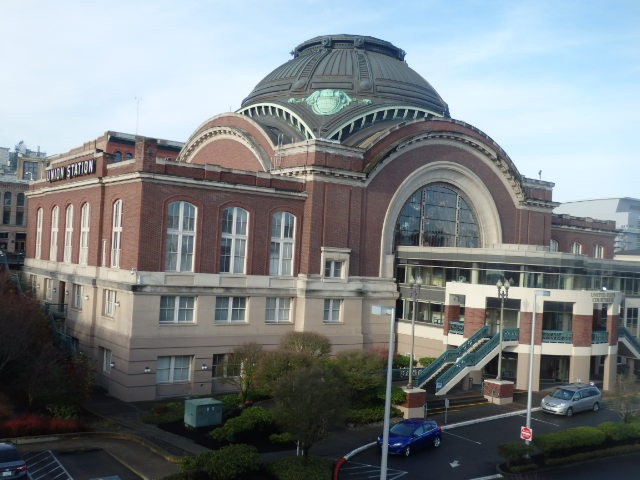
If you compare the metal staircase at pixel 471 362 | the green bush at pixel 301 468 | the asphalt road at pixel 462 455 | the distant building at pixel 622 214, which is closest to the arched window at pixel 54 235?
the metal staircase at pixel 471 362

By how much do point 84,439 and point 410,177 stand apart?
92.5 feet

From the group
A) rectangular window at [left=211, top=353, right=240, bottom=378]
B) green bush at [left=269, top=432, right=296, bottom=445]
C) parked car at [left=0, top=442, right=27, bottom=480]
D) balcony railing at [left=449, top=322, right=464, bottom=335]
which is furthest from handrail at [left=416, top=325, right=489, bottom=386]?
parked car at [left=0, top=442, right=27, bottom=480]

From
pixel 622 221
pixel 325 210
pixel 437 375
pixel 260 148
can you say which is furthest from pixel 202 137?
pixel 622 221

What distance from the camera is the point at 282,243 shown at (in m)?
41.4

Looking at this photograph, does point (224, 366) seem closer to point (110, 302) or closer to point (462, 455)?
point (110, 302)

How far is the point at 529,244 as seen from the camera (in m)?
54.0

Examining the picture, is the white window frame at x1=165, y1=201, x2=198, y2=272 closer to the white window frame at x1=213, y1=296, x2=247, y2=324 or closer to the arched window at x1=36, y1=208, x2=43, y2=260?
the white window frame at x1=213, y1=296, x2=247, y2=324

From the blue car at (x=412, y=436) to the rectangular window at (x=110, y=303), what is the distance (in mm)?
18349

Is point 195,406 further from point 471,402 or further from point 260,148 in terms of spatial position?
point 260,148

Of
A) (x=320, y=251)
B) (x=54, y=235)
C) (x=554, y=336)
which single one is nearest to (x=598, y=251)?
(x=554, y=336)

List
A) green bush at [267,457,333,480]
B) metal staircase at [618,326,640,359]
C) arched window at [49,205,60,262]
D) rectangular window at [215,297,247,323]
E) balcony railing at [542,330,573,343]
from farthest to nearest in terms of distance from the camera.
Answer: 1. arched window at [49,205,60,262]
2. metal staircase at [618,326,640,359]
3. balcony railing at [542,330,573,343]
4. rectangular window at [215,297,247,323]
5. green bush at [267,457,333,480]

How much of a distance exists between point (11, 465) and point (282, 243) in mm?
22379

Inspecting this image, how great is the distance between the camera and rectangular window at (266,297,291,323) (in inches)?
1601

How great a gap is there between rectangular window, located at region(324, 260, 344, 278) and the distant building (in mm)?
78312
